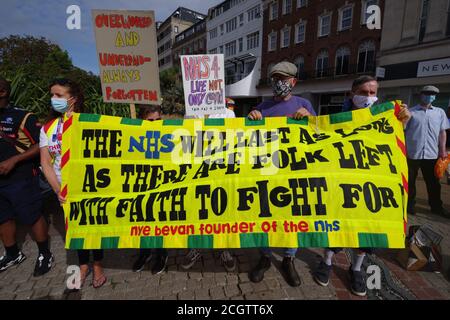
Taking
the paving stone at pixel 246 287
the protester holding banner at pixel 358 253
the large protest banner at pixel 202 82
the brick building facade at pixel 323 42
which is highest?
the brick building facade at pixel 323 42

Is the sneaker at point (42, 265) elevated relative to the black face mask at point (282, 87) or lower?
lower

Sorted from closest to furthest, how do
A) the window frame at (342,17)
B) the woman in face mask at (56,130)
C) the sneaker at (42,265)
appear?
the woman in face mask at (56,130) → the sneaker at (42,265) → the window frame at (342,17)

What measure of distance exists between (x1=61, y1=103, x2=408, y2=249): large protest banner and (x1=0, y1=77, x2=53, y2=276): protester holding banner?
2.03 ft

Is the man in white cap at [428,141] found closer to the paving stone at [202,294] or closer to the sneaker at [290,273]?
the sneaker at [290,273]

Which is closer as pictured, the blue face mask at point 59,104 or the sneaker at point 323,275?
the blue face mask at point 59,104

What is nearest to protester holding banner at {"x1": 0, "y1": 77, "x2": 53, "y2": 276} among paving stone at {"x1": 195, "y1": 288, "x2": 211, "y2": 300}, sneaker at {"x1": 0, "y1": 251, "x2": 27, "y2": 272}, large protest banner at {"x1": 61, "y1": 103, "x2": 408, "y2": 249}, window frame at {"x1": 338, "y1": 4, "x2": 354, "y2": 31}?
sneaker at {"x1": 0, "y1": 251, "x2": 27, "y2": 272}

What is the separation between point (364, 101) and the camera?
2611 millimetres

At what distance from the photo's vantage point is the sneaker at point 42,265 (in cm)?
284

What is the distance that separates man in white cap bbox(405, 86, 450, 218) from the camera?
4.33 m

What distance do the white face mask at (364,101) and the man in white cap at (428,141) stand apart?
244cm

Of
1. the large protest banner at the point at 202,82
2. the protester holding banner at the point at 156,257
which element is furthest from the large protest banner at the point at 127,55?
the large protest banner at the point at 202,82

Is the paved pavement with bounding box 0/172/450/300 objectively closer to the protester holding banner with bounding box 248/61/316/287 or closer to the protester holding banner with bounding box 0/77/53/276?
the protester holding banner with bounding box 248/61/316/287

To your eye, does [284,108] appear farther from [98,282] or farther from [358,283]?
[98,282]

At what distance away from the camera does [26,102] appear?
4.82 meters
